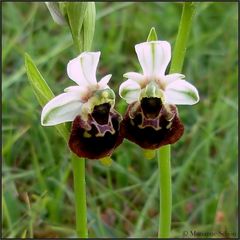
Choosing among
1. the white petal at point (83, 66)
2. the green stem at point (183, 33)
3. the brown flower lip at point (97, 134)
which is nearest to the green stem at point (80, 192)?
the brown flower lip at point (97, 134)

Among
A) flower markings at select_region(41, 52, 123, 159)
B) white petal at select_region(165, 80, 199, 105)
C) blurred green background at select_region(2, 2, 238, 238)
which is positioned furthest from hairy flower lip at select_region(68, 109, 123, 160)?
blurred green background at select_region(2, 2, 238, 238)

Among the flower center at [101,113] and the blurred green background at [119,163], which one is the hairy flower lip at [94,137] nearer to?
the flower center at [101,113]

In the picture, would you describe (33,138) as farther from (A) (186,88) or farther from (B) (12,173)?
(A) (186,88)

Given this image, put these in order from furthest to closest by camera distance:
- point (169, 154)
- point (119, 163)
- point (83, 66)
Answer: point (119, 163)
point (169, 154)
point (83, 66)

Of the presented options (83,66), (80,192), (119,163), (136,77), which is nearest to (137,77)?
(136,77)

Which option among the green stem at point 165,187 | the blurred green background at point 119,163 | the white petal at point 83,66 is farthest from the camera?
the blurred green background at point 119,163

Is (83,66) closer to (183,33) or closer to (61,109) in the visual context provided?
(61,109)

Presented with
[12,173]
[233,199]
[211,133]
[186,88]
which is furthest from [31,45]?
[186,88]
